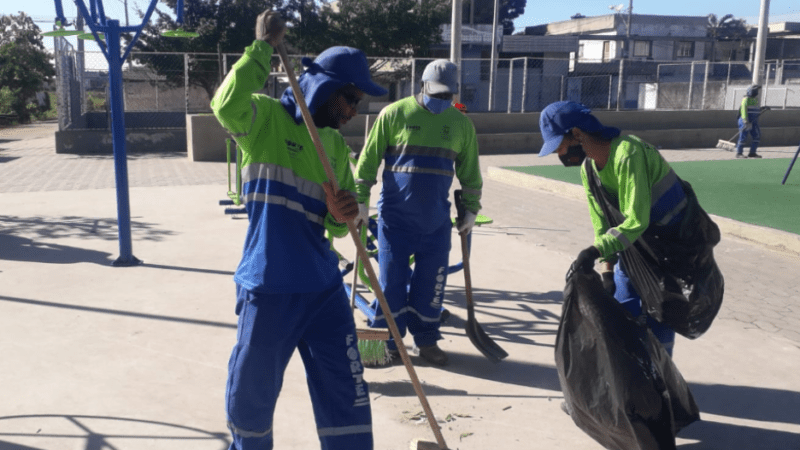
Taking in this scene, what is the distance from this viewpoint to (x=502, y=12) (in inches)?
2579

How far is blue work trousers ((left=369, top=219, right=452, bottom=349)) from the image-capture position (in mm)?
4762

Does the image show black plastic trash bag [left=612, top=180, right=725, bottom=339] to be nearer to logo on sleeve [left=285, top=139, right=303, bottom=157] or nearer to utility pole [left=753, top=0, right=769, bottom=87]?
logo on sleeve [left=285, top=139, right=303, bottom=157]

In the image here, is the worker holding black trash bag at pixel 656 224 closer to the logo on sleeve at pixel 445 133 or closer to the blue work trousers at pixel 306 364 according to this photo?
the logo on sleeve at pixel 445 133

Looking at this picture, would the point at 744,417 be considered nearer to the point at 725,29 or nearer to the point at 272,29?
the point at 272,29

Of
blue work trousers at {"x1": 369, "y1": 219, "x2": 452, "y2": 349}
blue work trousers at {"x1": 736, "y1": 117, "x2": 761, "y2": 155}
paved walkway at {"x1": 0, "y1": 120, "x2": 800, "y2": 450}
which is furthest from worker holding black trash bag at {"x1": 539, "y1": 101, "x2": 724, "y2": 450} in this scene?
blue work trousers at {"x1": 736, "y1": 117, "x2": 761, "y2": 155}

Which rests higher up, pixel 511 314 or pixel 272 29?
pixel 272 29

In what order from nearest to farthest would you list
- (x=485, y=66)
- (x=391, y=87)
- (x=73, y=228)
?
(x=73, y=228)
(x=391, y=87)
(x=485, y=66)

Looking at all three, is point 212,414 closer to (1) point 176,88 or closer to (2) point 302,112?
(2) point 302,112

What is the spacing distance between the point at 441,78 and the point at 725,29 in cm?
7087

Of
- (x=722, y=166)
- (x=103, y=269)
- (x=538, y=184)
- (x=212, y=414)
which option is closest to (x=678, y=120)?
(x=722, y=166)

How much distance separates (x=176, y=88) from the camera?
93.9 ft

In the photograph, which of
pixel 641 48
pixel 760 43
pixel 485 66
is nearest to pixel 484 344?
pixel 760 43

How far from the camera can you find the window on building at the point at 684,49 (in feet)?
178

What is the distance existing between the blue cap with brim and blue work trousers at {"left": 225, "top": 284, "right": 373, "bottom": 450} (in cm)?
76
